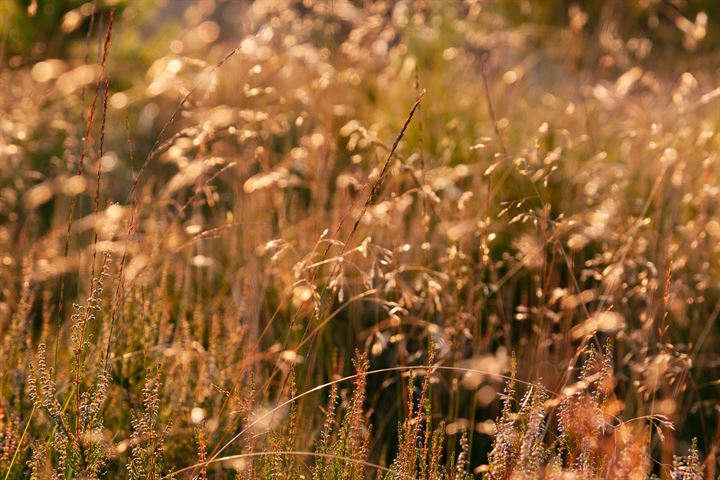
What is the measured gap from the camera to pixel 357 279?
2814mm

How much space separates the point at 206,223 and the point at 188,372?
1.96 metres

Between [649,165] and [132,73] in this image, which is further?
[132,73]

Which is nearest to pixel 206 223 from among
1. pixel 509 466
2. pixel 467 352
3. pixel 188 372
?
pixel 467 352

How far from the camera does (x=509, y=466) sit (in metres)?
1.76

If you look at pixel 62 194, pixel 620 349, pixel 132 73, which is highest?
pixel 132 73

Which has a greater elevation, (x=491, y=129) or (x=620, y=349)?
(x=491, y=129)

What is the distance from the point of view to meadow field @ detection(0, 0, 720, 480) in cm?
173

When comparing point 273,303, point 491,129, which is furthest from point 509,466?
point 491,129

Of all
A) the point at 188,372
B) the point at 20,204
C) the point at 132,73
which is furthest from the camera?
the point at 132,73

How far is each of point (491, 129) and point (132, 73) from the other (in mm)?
2118

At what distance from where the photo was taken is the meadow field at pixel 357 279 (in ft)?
5.68

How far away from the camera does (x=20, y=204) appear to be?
3.98 metres

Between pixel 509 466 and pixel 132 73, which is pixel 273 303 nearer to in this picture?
pixel 509 466

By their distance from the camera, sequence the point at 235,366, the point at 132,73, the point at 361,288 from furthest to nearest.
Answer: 1. the point at 132,73
2. the point at 361,288
3. the point at 235,366
